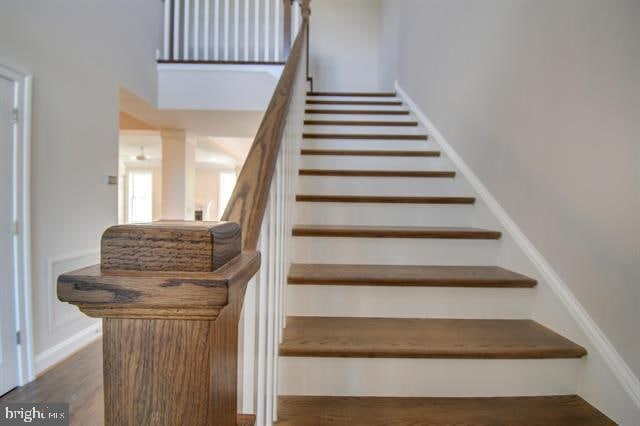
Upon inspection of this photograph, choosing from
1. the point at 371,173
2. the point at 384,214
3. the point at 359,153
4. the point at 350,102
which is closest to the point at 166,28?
the point at 350,102

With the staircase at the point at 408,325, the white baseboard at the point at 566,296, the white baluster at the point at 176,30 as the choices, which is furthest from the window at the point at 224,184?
the white baseboard at the point at 566,296

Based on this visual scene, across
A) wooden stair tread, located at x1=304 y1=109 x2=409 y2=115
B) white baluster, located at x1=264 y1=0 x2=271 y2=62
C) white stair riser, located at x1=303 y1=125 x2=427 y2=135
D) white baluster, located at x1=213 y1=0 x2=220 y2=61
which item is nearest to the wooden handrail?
white stair riser, located at x1=303 y1=125 x2=427 y2=135

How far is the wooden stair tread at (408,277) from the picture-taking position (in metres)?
1.33

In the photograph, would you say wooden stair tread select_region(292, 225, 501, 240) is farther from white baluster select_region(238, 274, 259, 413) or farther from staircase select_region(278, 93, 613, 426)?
white baluster select_region(238, 274, 259, 413)

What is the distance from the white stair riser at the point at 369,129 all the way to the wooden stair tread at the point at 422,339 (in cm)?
176

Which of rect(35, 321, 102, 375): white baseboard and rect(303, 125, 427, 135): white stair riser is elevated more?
rect(303, 125, 427, 135): white stair riser

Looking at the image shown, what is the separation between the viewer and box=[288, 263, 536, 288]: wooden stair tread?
133 cm

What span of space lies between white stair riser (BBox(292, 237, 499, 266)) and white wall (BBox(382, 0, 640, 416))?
25cm

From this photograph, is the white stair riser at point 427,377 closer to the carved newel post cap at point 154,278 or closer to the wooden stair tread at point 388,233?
the wooden stair tread at point 388,233

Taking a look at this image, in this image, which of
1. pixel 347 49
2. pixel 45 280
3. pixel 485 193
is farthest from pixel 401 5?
pixel 45 280

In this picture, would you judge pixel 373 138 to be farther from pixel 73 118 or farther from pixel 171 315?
pixel 171 315

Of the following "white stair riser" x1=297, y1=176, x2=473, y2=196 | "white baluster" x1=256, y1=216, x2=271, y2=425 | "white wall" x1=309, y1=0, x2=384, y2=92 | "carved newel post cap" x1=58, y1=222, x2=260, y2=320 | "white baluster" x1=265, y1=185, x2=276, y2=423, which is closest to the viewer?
"carved newel post cap" x1=58, y1=222, x2=260, y2=320

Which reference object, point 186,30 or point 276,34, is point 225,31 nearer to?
point 186,30

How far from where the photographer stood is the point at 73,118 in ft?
8.02
